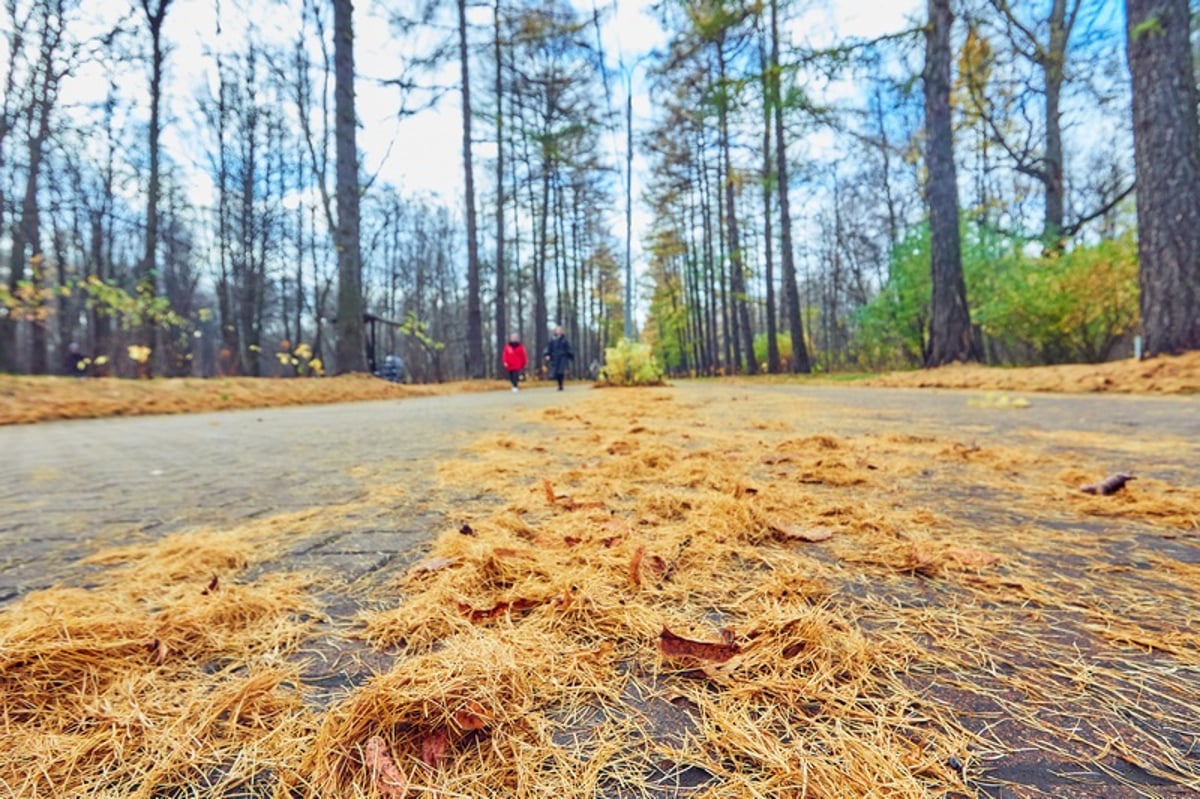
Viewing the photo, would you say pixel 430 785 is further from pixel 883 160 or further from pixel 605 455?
pixel 883 160

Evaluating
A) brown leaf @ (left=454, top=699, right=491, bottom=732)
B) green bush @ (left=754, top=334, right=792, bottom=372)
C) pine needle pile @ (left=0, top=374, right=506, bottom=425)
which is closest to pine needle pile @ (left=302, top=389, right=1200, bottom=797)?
brown leaf @ (left=454, top=699, right=491, bottom=732)

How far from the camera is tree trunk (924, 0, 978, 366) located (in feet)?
27.1

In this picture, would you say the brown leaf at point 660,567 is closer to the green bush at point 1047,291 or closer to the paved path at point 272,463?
the paved path at point 272,463

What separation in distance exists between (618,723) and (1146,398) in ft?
21.5

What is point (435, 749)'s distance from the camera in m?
0.59

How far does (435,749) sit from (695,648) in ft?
1.28

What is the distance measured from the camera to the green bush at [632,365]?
11.3m

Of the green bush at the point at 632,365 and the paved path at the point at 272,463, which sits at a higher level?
the green bush at the point at 632,365

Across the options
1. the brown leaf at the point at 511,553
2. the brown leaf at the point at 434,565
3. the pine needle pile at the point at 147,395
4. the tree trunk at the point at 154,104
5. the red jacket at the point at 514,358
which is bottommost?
the brown leaf at the point at 434,565

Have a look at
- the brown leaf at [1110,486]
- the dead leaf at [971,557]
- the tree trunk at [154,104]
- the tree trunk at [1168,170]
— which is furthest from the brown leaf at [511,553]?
the tree trunk at [154,104]

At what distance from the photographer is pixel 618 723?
661 mm

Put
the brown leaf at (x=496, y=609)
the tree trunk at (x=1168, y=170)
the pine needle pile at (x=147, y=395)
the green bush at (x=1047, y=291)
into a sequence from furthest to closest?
the green bush at (x=1047, y=291) < the tree trunk at (x=1168, y=170) < the pine needle pile at (x=147, y=395) < the brown leaf at (x=496, y=609)

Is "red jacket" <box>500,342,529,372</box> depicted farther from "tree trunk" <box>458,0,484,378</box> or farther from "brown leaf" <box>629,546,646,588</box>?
"brown leaf" <box>629,546,646,588</box>

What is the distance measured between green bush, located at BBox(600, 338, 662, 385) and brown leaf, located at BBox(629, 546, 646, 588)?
10.2 meters
